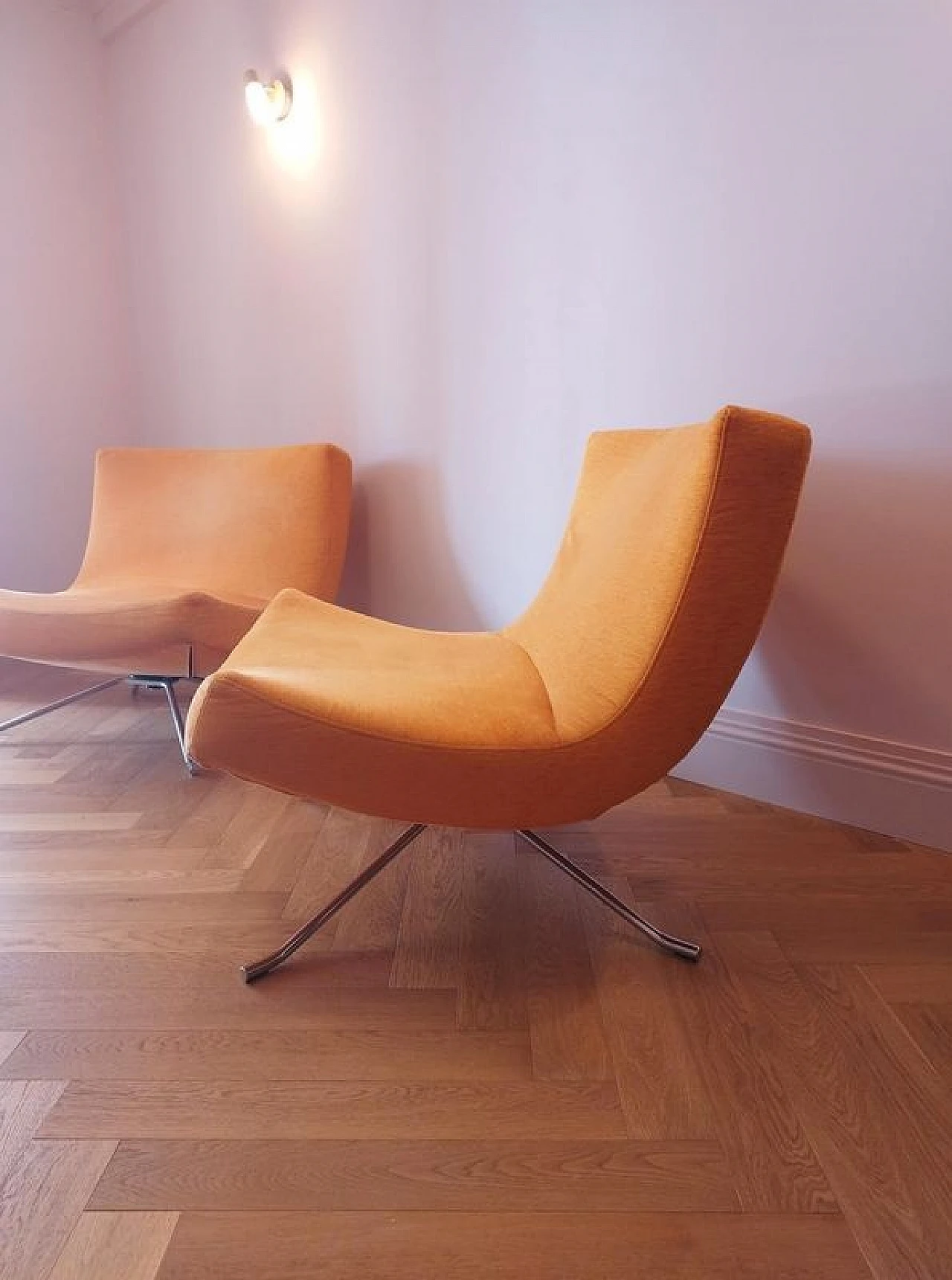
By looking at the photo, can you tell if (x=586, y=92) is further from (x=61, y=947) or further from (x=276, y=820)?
(x=61, y=947)

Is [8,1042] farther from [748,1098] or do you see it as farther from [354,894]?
[748,1098]

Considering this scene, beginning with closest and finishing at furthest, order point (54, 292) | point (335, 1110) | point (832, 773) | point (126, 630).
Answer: point (335, 1110) < point (832, 773) < point (126, 630) < point (54, 292)

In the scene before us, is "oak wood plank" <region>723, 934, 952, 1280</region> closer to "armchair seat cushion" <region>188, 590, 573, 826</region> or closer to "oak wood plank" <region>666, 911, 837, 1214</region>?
"oak wood plank" <region>666, 911, 837, 1214</region>

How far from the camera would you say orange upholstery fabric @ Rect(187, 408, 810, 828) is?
0.94m

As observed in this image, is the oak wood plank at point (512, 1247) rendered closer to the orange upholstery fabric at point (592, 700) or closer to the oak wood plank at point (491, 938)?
the oak wood plank at point (491, 938)

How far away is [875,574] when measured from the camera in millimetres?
1505

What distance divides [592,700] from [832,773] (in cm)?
87

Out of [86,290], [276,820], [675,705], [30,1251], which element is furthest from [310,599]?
[86,290]

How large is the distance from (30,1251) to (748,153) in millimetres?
2036

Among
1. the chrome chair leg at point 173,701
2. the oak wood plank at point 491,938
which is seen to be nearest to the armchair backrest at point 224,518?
the chrome chair leg at point 173,701

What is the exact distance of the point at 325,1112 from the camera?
0.90m

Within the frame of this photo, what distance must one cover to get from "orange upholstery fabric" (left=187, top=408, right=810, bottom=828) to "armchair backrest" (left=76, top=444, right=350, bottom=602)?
1.08 meters

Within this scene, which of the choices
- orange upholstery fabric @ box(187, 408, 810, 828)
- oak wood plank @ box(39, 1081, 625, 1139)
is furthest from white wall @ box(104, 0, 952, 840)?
oak wood plank @ box(39, 1081, 625, 1139)

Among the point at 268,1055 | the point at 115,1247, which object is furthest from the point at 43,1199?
the point at 268,1055
